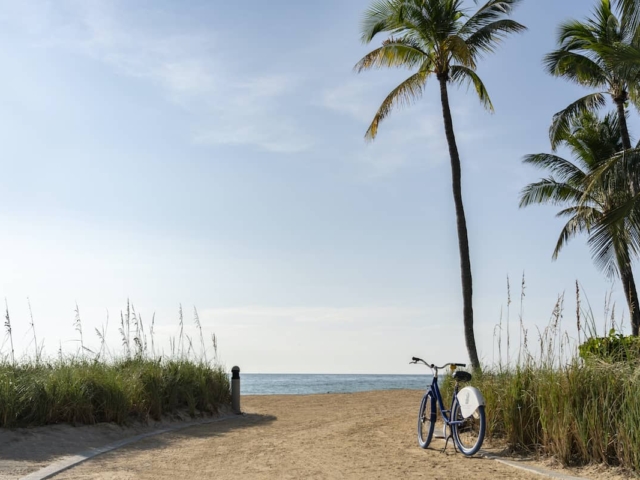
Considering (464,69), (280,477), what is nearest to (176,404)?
(280,477)

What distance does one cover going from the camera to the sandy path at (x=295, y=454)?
6.82 m

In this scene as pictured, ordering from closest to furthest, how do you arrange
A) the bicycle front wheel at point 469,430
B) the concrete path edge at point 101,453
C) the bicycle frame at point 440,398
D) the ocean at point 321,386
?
the concrete path edge at point 101,453
the bicycle front wheel at point 469,430
the bicycle frame at point 440,398
the ocean at point 321,386

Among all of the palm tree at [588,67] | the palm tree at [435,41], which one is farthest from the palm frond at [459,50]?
the palm tree at [588,67]

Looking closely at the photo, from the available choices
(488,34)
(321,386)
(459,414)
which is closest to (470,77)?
(488,34)

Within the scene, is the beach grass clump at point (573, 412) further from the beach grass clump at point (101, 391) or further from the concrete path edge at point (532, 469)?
the beach grass clump at point (101, 391)

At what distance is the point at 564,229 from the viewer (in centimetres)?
2481

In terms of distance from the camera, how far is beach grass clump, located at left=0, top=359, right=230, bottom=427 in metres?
8.88

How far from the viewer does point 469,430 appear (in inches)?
347

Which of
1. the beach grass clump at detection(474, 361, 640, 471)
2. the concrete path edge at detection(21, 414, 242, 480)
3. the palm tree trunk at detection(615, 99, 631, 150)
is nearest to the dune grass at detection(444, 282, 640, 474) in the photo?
the beach grass clump at detection(474, 361, 640, 471)

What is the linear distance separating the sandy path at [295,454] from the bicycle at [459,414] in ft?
0.60

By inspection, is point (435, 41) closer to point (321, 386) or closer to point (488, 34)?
point (488, 34)

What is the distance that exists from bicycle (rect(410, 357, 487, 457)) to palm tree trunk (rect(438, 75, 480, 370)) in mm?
5395

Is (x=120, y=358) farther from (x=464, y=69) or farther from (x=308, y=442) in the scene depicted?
(x=464, y=69)

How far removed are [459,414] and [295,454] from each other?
2082 millimetres
